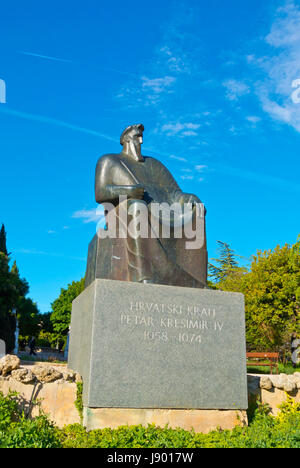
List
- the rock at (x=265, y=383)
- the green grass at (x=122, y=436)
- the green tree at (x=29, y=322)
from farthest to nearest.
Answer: the green tree at (x=29, y=322)
the rock at (x=265, y=383)
the green grass at (x=122, y=436)

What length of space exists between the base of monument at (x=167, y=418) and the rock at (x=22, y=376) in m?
0.73

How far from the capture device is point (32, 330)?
52219 millimetres

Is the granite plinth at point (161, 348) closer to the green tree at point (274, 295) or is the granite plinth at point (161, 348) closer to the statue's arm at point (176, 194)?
the statue's arm at point (176, 194)

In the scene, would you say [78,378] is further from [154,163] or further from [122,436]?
[154,163]

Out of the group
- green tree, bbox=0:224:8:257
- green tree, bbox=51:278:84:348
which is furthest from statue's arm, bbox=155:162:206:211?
green tree, bbox=0:224:8:257

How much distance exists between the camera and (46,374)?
16.8 ft

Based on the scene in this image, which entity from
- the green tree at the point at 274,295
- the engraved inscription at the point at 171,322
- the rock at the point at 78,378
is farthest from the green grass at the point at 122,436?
the green tree at the point at 274,295

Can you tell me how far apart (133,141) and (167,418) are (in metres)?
4.40

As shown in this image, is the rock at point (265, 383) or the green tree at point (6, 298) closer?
the rock at point (265, 383)

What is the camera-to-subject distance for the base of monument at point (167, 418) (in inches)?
184

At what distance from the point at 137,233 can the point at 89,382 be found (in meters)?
2.06

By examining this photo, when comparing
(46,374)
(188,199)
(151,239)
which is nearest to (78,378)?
(46,374)

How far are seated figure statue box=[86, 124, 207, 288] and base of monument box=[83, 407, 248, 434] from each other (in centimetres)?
163
